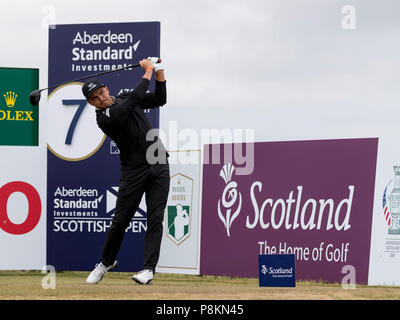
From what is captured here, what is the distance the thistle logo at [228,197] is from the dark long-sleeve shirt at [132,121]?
2939 mm

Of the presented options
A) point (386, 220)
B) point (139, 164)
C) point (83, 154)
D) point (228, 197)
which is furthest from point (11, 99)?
point (386, 220)

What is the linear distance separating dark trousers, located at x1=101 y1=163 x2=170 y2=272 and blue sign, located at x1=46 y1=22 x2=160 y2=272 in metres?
2.59

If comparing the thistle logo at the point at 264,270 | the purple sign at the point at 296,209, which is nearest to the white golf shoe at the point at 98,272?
the thistle logo at the point at 264,270

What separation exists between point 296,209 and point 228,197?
1.01 meters

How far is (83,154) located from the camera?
344 inches

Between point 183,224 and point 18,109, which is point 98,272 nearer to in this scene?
point 183,224

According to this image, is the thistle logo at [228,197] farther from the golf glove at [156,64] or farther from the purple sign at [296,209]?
the golf glove at [156,64]

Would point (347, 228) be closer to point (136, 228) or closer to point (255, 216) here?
point (255, 216)

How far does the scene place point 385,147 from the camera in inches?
308

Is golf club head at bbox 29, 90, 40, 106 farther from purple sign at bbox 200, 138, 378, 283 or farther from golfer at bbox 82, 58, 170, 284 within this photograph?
purple sign at bbox 200, 138, 378, 283

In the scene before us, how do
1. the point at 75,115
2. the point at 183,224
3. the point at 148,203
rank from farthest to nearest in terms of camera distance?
the point at 183,224 → the point at 75,115 → the point at 148,203

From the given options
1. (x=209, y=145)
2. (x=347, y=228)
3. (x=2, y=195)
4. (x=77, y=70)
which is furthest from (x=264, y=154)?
(x=2, y=195)
